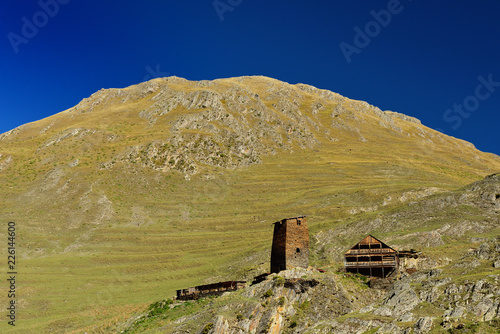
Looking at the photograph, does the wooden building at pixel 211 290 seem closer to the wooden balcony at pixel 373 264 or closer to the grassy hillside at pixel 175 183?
the grassy hillside at pixel 175 183

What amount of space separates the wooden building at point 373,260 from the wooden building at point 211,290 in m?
16.4

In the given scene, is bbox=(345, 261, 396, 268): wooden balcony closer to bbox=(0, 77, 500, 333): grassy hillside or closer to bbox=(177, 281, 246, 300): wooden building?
bbox=(177, 281, 246, 300): wooden building

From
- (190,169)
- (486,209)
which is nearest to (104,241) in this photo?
(190,169)

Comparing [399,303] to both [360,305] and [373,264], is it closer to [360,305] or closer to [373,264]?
[360,305]

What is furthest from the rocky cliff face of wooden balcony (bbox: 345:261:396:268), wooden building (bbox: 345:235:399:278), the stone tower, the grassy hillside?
the grassy hillside

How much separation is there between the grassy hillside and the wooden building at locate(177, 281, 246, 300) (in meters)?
14.7

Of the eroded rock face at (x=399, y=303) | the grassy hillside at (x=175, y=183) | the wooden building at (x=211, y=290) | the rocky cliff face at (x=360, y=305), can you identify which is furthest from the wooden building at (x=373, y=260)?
the grassy hillside at (x=175, y=183)

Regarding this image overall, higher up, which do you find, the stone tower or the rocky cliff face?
the stone tower

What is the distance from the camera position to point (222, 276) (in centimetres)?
6569

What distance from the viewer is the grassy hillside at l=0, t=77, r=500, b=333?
69250 mm

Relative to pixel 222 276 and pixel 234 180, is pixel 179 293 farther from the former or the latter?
pixel 234 180

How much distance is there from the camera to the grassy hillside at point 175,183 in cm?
6925

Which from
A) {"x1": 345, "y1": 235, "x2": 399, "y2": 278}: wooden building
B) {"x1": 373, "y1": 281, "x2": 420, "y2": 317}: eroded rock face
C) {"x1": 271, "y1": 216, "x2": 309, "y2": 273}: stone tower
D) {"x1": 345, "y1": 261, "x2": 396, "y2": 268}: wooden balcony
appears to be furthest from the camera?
{"x1": 345, "y1": 235, "x2": 399, "y2": 278}: wooden building

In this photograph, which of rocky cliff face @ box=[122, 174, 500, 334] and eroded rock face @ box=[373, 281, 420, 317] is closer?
rocky cliff face @ box=[122, 174, 500, 334]
